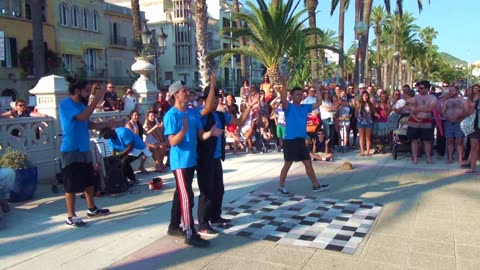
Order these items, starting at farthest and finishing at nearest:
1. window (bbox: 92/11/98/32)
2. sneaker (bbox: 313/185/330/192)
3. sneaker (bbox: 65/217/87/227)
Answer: window (bbox: 92/11/98/32)
sneaker (bbox: 313/185/330/192)
sneaker (bbox: 65/217/87/227)

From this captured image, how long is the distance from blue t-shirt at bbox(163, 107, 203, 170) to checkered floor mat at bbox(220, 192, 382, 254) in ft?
3.50

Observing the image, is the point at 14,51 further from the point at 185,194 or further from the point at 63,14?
the point at 185,194

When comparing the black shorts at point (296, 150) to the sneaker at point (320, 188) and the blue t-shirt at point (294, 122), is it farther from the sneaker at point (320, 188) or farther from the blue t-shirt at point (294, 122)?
the sneaker at point (320, 188)

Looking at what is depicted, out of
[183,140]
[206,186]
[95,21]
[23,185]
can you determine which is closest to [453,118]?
Result: [206,186]

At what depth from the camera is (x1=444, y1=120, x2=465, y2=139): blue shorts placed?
9.02 metres

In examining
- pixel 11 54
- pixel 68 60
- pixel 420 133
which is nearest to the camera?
pixel 420 133

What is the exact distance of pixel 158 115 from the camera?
9.38m

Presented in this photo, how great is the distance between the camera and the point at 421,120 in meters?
9.22

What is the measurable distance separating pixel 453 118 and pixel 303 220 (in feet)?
17.6

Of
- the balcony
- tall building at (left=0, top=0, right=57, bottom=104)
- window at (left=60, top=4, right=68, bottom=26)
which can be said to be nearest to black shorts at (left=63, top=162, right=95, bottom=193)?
tall building at (left=0, top=0, right=57, bottom=104)

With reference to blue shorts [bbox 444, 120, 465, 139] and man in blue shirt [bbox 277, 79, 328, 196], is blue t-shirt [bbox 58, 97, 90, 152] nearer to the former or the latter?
Result: man in blue shirt [bbox 277, 79, 328, 196]

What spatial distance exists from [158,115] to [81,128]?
164 inches

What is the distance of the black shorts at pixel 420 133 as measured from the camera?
923 centimetres

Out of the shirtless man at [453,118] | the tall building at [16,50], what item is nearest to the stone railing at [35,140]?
the shirtless man at [453,118]
